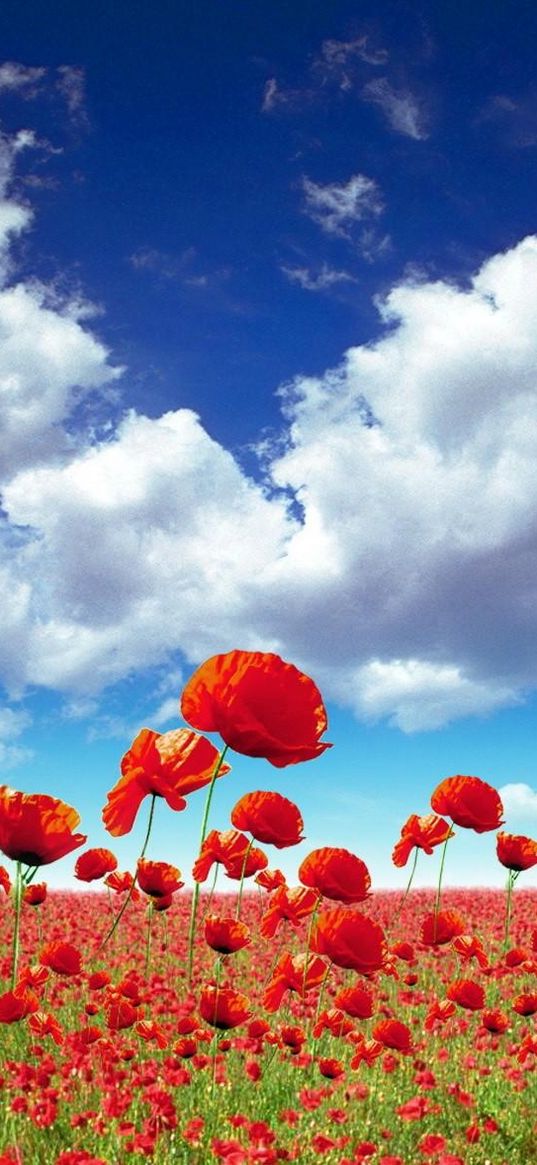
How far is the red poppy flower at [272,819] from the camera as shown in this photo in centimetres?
422

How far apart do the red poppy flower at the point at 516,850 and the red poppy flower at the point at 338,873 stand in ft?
10.1

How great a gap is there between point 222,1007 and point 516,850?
3796 mm

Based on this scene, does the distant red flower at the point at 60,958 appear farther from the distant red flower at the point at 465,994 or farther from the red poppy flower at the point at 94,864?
the distant red flower at the point at 465,994

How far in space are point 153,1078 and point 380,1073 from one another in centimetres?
246

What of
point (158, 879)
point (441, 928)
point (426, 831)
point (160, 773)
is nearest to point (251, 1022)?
point (158, 879)

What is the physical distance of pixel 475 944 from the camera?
7254 mm

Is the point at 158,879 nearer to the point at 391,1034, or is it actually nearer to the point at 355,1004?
the point at 355,1004

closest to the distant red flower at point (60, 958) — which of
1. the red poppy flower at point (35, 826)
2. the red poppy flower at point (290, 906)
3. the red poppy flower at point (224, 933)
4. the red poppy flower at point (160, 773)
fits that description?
the red poppy flower at point (290, 906)

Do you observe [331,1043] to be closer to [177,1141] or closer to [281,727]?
[177,1141]

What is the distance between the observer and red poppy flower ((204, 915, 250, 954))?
4.42 meters

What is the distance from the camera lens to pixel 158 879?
209 inches

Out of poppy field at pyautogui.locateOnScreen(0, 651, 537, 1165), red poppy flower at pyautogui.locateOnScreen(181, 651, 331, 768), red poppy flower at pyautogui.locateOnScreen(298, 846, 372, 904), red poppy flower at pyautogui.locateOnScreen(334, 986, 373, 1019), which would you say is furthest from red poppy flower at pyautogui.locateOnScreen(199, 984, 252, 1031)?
red poppy flower at pyautogui.locateOnScreen(181, 651, 331, 768)

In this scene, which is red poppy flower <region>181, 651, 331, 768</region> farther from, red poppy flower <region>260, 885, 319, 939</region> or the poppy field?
red poppy flower <region>260, 885, 319, 939</region>

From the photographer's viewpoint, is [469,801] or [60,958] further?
[469,801]
